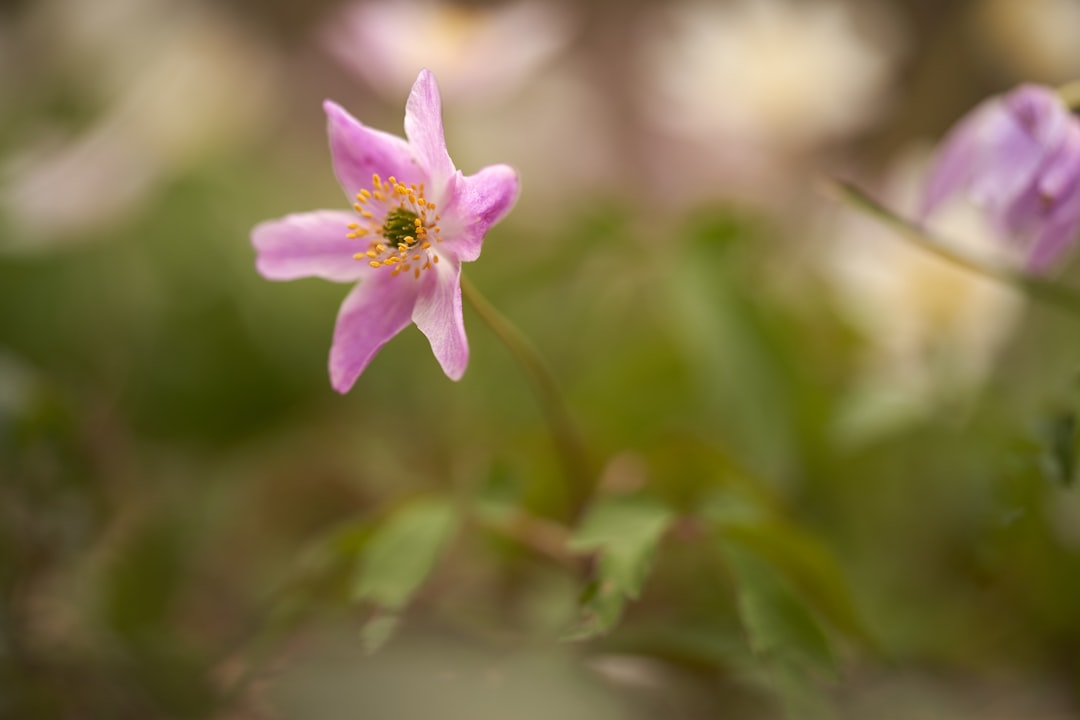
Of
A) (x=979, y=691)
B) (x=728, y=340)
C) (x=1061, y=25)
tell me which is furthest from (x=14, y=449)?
(x=1061, y=25)

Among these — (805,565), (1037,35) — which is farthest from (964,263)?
(1037,35)

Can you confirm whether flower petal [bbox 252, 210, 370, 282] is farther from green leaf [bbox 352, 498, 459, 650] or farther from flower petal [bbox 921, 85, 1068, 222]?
flower petal [bbox 921, 85, 1068, 222]

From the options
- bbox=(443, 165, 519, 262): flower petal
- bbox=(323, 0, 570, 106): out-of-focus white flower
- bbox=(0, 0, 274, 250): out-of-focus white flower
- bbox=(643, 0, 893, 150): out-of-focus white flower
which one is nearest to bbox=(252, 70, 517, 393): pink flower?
bbox=(443, 165, 519, 262): flower petal

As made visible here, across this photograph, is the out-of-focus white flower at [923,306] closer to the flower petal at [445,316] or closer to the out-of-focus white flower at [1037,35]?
the out-of-focus white flower at [1037,35]

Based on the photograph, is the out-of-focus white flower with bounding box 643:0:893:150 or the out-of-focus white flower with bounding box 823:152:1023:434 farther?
the out-of-focus white flower with bounding box 643:0:893:150

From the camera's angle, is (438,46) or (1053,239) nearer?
(1053,239)

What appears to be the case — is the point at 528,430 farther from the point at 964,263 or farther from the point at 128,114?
the point at 128,114

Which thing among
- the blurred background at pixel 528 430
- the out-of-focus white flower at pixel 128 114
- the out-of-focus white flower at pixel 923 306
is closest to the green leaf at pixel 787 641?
the blurred background at pixel 528 430
